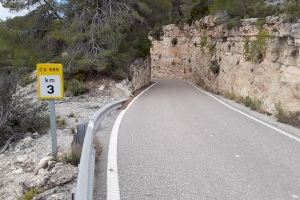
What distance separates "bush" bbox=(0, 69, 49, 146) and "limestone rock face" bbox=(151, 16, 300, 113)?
7.85 meters

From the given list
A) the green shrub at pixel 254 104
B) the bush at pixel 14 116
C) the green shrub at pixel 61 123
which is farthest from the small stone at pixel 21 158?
the green shrub at pixel 254 104

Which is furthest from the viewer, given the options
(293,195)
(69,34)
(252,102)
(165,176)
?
(69,34)

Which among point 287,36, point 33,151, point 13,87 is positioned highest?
point 287,36

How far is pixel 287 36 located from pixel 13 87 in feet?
30.7

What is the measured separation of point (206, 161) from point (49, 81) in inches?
125

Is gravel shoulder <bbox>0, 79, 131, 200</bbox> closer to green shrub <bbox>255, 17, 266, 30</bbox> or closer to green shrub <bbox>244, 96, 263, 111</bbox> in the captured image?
green shrub <bbox>244, 96, 263, 111</bbox>

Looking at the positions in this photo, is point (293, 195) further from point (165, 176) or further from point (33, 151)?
point (33, 151)

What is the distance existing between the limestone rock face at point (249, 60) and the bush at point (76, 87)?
24.7 ft

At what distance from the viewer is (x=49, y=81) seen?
7.64m

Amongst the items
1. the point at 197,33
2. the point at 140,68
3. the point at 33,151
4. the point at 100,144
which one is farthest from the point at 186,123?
the point at 197,33

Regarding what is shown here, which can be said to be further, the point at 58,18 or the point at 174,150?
the point at 58,18

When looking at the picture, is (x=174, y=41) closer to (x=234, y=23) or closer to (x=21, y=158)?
(x=234, y=23)

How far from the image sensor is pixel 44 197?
230 inches

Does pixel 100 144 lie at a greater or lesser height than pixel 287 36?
lesser
